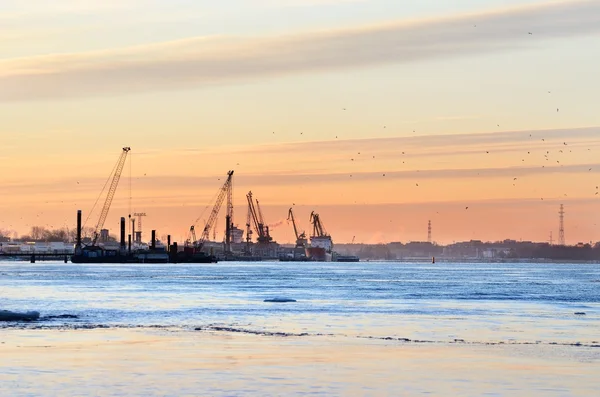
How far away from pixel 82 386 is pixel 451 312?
41906mm

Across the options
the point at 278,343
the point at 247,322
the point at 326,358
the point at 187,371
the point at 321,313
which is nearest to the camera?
the point at 187,371

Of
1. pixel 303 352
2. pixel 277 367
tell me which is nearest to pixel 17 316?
pixel 303 352

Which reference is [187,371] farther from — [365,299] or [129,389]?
[365,299]

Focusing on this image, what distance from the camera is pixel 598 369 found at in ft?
137

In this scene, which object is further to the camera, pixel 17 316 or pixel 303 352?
pixel 17 316

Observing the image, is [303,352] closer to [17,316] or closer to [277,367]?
[277,367]

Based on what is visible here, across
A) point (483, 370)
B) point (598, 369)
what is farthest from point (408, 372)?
point (598, 369)

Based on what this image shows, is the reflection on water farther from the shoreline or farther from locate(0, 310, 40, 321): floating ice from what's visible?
locate(0, 310, 40, 321): floating ice

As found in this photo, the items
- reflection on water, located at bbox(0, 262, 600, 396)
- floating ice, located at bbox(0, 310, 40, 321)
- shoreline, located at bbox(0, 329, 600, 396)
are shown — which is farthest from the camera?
floating ice, located at bbox(0, 310, 40, 321)

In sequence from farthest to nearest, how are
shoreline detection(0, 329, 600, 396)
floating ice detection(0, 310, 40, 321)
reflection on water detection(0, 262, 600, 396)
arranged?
floating ice detection(0, 310, 40, 321) → reflection on water detection(0, 262, 600, 396) → shoreline detection(0, 329, 600, 396)

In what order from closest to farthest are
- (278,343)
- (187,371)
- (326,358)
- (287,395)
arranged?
(287,395), (187,371), (326,358), (278,343)

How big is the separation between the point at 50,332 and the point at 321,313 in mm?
22516

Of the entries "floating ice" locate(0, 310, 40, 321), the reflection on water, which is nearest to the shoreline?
the reflection on water

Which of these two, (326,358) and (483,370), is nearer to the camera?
(483,370)
